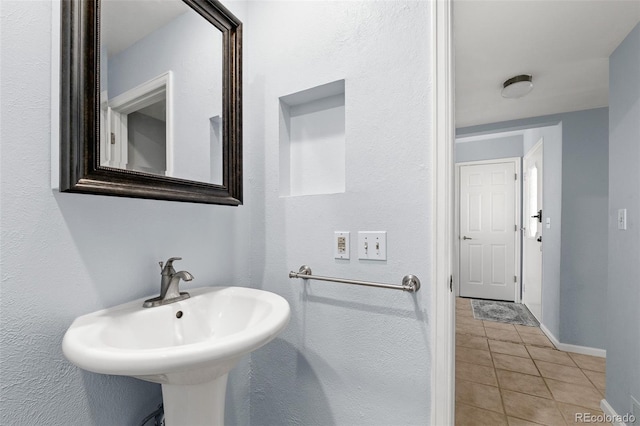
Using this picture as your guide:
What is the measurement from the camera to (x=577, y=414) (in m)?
1.83

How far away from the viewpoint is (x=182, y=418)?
31.3 inches

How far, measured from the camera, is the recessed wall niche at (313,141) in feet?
4.11

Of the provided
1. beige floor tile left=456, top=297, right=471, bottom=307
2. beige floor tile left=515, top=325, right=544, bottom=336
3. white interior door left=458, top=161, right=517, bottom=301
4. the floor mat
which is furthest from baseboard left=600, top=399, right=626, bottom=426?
white interior door left=458, top=161, right=517, bottom=301

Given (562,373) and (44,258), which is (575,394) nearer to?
(562,373)

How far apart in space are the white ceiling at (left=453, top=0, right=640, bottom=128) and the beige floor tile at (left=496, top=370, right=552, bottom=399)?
2.25 m

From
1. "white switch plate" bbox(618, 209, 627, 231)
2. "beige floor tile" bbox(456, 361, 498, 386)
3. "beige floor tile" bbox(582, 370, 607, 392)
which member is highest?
"white switch plate" bbox(618, 209, 627, 231)

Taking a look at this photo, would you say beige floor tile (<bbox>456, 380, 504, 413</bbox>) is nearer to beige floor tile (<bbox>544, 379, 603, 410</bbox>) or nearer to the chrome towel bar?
beige floor tile (<bbox>544, 379, 603, 410</bbox>)

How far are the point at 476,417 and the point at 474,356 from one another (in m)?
0.86

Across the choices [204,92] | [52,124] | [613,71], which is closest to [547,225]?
[613,71]

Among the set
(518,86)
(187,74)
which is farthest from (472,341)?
(187,74)

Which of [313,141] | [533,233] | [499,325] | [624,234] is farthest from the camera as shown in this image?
[533,233]

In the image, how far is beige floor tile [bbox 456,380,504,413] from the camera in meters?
1.89

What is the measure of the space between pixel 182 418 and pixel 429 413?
2.51 feet

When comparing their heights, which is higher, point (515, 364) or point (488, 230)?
point (488, 230)
